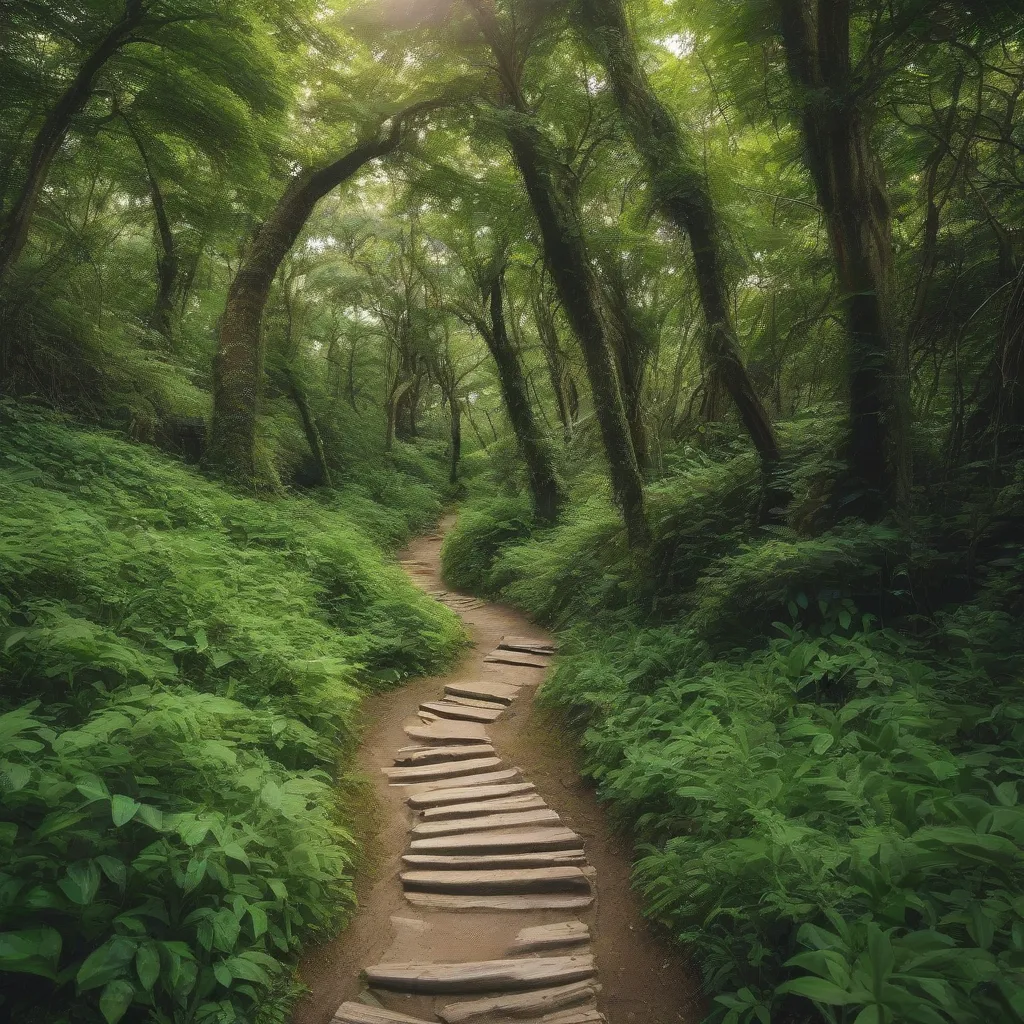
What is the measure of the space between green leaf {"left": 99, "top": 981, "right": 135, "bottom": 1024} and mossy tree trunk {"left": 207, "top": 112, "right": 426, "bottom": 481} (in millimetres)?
8745

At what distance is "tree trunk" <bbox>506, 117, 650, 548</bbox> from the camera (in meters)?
8.61

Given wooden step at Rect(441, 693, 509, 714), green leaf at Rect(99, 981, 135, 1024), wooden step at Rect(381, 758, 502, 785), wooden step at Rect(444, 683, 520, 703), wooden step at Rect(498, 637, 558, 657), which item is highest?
wooden step at Rect(498, 637, 558, 657)

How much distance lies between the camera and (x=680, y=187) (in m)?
7.04

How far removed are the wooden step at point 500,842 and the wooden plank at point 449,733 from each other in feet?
5.44

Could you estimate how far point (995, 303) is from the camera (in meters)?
5.39

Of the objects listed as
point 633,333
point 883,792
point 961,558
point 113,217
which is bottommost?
point 883,792

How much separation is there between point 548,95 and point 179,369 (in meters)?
7.98

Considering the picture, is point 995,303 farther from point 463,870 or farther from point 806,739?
point 463,870

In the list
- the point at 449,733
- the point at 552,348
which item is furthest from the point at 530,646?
the point at 552,348

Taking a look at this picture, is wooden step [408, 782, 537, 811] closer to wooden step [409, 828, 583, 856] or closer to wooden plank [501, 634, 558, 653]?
wooden step [409, 828, 583, 856]

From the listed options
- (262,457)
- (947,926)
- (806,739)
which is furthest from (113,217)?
(947,926)

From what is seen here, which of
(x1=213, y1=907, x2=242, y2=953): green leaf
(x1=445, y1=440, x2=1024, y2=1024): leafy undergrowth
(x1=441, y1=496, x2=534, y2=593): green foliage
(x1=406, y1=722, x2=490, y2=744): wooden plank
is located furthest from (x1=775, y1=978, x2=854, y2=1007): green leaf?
(x1=441, y1=496, x2=534, y2=593): green foliage

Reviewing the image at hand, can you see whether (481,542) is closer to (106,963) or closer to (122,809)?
(122,809)

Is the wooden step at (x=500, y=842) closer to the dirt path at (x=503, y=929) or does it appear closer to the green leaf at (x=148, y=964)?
the dirt path at (x=503, y=929)
